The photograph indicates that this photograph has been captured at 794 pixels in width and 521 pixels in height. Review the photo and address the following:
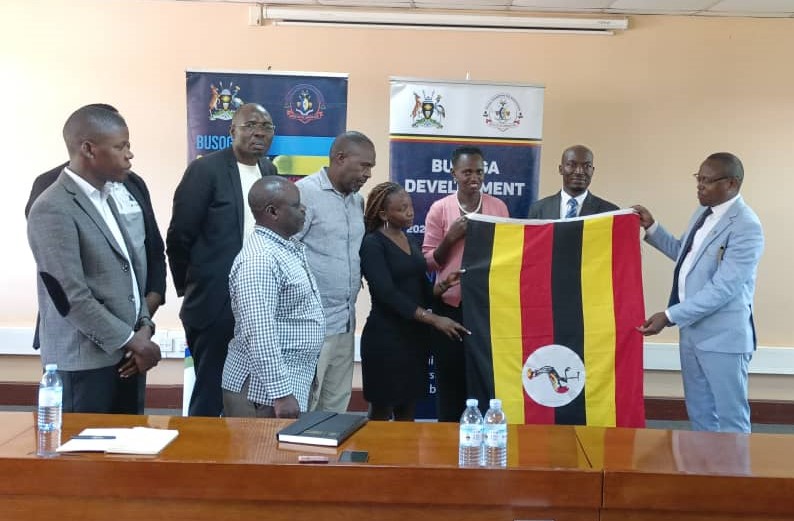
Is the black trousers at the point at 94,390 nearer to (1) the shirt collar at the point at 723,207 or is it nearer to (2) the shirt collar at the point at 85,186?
(2) the shirt collar at the point at 85,186

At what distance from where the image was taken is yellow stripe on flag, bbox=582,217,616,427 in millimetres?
3508

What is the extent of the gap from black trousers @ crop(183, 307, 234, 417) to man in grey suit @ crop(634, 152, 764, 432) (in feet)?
6.34

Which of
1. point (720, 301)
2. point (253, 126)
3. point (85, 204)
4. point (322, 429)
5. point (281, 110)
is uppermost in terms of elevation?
point (281, 110)

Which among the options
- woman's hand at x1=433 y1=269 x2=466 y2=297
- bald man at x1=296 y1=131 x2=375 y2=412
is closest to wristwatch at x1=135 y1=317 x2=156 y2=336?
bald man at x1=296 y1=131 x2=375 y2=412

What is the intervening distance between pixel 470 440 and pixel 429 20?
3.99 m

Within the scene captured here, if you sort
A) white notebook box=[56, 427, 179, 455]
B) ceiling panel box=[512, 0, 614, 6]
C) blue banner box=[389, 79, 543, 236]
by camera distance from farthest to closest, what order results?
ceiling panel box=[512, 0, 614, 6] → blue banner box=[389, 79, 543, 236] → white notebook box=[56, 427, 179, 455]

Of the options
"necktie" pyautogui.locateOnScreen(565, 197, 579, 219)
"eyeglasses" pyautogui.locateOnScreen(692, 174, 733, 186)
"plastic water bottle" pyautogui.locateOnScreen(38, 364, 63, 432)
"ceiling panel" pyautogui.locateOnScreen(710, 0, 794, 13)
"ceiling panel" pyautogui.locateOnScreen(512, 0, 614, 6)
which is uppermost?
"ceiling panel" pyautogui.locateOnScreen(512, 0, 614, 6)

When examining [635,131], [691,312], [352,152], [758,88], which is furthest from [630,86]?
[352,152]

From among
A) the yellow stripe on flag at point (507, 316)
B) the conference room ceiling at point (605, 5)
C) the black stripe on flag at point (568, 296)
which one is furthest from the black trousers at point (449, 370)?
the conference room ceiling at point (605, 5)

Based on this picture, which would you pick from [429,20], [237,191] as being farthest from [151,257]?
[429,20]

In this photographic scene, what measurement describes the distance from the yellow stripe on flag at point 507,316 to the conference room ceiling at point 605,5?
2384 millimetres

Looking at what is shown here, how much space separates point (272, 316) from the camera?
2.64 metres

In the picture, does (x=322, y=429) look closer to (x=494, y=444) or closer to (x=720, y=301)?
(x=494, y=444)

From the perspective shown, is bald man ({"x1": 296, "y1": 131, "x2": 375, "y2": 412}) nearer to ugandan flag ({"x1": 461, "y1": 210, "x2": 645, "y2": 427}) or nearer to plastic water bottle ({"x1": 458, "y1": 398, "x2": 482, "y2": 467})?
ugandan flag ({"x1": 461, "y1": 210, "x2": 645, "y2": 427})
